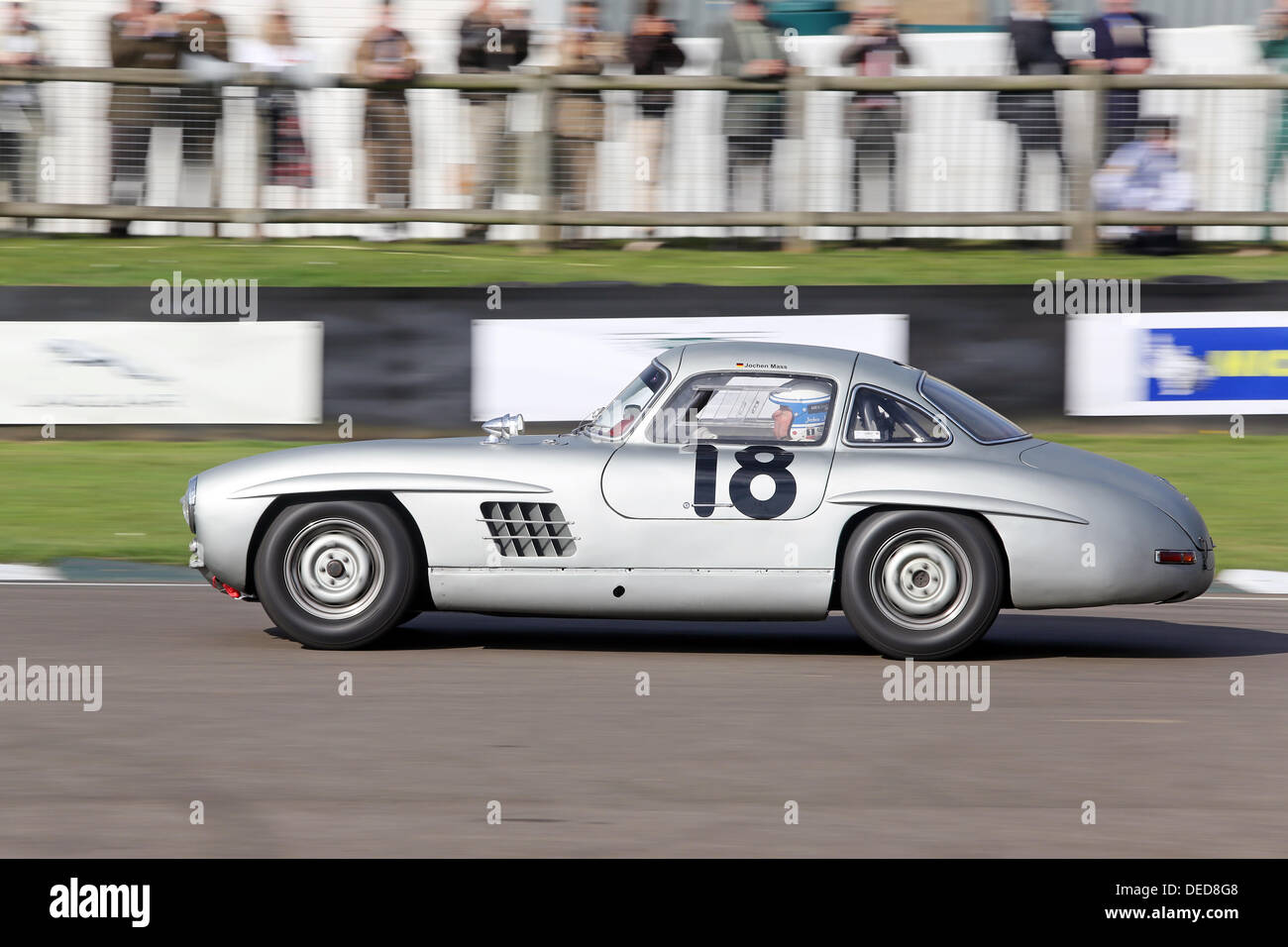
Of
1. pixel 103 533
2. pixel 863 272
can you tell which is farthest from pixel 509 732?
pixel 863 272

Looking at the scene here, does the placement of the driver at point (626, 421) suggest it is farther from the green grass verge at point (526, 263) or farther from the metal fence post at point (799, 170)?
the metal fence post at point (799, 170)

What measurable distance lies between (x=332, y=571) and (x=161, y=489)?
14.9 feet

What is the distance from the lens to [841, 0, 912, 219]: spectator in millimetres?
13914

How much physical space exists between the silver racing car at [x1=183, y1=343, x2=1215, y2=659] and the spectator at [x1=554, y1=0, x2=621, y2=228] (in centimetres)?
781

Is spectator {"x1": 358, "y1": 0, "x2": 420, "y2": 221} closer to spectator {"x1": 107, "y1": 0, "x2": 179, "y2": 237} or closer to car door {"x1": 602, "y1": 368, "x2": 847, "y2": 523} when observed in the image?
spectator {"x1": 107, "y1": 0, "x2": 179, "y2": 237}

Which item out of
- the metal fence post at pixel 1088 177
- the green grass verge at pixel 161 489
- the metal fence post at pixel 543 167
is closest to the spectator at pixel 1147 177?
the metal fence post at pixel 1088 177

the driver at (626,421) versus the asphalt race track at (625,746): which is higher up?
the driver at (626,421)

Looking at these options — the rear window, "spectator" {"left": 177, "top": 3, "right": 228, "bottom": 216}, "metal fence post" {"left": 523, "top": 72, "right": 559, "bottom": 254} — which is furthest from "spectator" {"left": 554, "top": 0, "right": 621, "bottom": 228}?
the rear window

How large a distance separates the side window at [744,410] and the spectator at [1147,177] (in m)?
8.33

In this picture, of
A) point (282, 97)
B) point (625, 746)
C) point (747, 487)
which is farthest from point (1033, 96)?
point (625, 746)

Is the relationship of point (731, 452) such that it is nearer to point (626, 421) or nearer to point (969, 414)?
point (626, 421)

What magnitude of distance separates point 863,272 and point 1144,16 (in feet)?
10.8

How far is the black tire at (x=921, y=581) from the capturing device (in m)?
6.53

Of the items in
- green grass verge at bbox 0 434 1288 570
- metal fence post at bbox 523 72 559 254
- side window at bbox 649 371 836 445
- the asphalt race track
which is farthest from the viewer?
metal fence post at bbox 523 72 559 254
